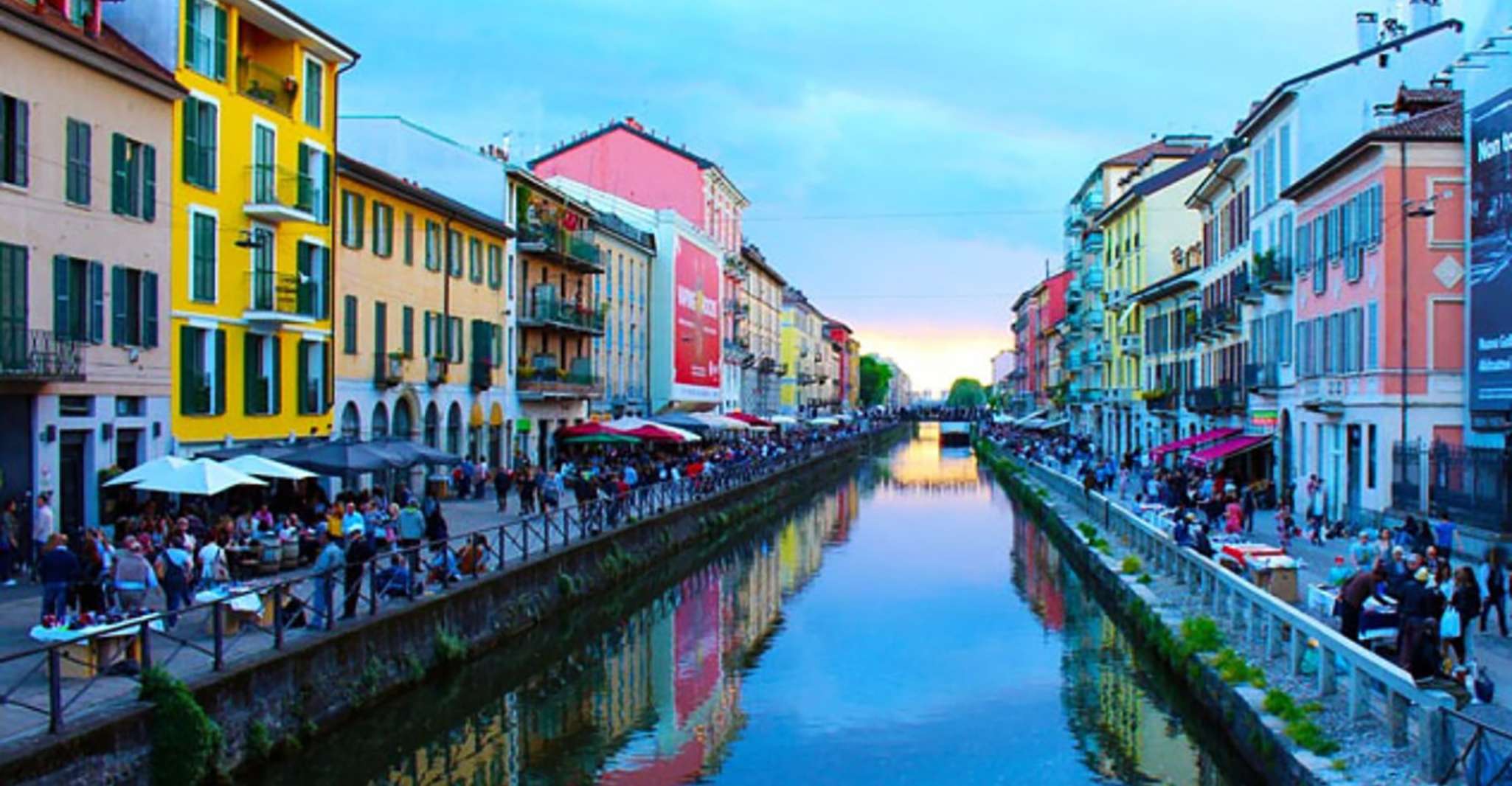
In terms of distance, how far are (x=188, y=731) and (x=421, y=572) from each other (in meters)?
7.62

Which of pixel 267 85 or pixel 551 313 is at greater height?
pixel 267 85

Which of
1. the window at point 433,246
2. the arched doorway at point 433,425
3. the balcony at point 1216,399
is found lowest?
the arched doorway at point 433,425

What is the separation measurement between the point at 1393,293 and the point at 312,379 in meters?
24.0

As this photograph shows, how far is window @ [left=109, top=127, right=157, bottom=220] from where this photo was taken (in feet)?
78.6

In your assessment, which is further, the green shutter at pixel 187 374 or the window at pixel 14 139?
the green shutter at pixel 187 374

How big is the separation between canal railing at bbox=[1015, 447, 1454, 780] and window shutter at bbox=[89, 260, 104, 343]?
60.2 feet

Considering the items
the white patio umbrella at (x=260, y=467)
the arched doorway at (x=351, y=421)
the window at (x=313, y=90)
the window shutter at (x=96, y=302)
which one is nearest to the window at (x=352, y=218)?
the window at (x=313, y=90)

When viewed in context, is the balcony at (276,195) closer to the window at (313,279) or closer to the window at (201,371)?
the window at (313,279)

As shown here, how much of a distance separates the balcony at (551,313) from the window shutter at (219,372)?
63.2ft

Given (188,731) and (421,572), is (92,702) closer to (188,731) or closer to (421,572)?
(188,731)

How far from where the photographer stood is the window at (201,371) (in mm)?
26719

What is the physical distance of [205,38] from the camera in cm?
2745

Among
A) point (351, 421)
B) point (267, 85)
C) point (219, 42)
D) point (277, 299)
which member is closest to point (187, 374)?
point (277, 299)

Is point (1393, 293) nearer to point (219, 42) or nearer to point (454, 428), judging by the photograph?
point (219, 42)
